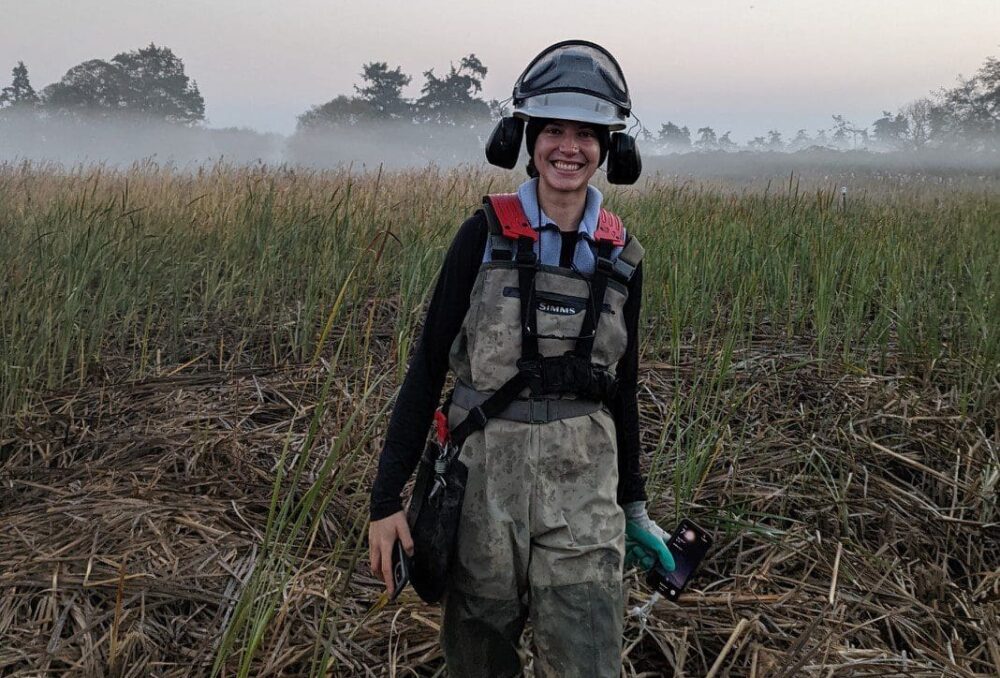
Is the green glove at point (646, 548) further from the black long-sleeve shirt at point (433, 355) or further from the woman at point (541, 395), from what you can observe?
the black long-sleeve shirt at point (433, 355)

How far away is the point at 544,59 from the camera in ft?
5.57

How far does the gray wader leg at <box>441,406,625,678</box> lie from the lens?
1540 millimetres

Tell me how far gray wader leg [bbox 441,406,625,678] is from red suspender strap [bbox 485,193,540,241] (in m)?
0.41

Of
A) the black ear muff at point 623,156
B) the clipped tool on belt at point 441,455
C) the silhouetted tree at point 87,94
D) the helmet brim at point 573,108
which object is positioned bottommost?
the clipped tool on belt at point 441,455

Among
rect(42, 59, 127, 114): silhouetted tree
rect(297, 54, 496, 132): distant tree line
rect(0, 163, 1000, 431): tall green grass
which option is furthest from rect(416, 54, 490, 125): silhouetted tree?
A: rect(0, 163, 1000, 431): tall green grass

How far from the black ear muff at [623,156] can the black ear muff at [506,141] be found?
230mm

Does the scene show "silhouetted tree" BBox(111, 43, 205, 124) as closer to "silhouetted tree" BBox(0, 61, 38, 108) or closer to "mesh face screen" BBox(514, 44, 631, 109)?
"silhouetted tree" BBox(0, 61, 38, 108)

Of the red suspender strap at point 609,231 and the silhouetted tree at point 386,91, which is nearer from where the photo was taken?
the red suspender strap at point 609,231

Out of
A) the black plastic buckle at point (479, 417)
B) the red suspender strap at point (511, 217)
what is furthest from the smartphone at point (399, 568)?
the red suspender strap at point (511, 217)

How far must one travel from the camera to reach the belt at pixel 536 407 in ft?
5.11

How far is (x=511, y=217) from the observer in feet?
5.27

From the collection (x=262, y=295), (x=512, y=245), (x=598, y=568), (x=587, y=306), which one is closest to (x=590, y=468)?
(x=598, y=568)

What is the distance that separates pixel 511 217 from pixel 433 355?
364 mm

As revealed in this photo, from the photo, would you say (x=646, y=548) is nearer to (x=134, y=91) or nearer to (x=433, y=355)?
(x=433, y=355)
